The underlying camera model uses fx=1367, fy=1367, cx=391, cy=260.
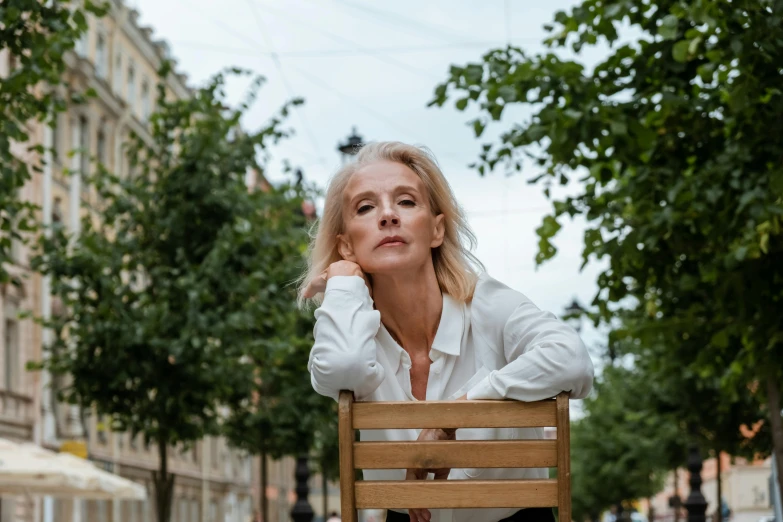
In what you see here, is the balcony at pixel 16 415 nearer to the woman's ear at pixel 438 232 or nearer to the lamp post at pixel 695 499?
the lamp post at pixel 695 499

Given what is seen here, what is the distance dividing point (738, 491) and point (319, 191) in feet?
188

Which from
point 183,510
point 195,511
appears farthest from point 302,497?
point 195,511

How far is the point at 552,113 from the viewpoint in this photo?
9086 mm

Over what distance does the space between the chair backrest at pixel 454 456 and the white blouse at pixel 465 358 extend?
0.06m

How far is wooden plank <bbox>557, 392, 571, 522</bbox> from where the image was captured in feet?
9.03

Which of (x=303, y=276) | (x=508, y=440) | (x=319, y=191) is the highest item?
(x=319, y=191)

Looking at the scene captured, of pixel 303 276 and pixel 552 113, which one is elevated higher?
pixel 552 113

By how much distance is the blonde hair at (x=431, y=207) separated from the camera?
10.8 feet

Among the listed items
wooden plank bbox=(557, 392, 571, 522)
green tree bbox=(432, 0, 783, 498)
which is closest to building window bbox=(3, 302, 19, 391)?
green tree bbox=(432, 0, 783, 498)

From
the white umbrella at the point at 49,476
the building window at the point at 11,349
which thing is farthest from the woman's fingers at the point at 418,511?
the building window at the point at 11,349

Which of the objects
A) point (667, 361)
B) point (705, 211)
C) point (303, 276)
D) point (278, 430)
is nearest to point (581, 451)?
point (278, 430)

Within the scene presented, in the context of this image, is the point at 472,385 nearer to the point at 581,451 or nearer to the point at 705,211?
the point at 705,211

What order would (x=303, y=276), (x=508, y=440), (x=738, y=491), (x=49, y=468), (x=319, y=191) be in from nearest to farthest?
(x=508, y=440)
(x=303, y=276)
(x=49, y=468)
(x=319, y=191)
(x=738, y=491)

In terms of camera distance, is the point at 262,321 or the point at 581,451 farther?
the point at 581,451
